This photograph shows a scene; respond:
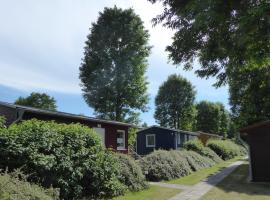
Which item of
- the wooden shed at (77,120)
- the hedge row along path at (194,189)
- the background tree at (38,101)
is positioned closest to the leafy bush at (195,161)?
the hedge row along path at (194,189)

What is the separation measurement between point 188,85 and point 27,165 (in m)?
53.2

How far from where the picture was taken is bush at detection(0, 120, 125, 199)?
29.5 ft

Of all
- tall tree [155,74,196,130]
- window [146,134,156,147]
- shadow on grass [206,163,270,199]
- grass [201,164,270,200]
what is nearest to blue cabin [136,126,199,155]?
window [146,134,156,147]

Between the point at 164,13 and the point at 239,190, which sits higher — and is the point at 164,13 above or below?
above

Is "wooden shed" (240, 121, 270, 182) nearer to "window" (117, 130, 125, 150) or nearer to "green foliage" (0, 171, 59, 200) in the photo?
"window" (117, 130, 125, 150)

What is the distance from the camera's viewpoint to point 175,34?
7.12m

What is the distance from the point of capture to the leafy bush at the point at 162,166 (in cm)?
1599

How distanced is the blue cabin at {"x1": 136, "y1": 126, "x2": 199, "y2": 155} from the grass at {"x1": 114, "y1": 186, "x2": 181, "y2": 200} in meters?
22.0

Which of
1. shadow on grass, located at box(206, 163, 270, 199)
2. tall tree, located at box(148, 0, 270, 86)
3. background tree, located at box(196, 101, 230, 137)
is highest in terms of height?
background tree, located at box(196, 101, 230, 137)

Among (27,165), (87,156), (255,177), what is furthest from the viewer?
(255,177)

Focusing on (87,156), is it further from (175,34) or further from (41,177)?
(175,34)

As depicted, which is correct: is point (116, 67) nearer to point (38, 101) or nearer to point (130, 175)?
point (130, 175)

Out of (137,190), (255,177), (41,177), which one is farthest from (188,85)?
(41,177)

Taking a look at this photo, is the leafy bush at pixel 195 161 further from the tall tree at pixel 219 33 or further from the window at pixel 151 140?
the tall tree at pixel 219 33
